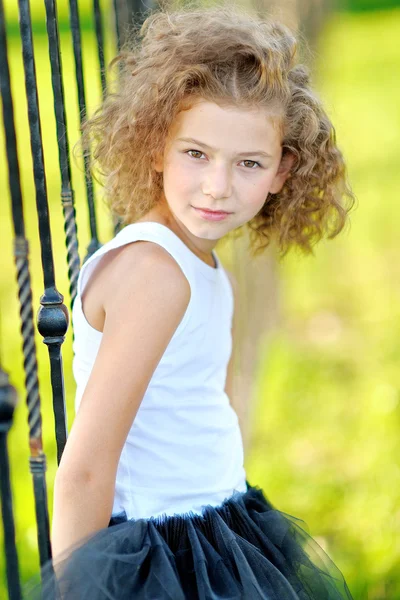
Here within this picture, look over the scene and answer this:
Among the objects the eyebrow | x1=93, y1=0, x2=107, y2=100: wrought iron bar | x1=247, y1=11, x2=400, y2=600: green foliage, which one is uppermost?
x1=93, y1=0, x2=107, y2=100: wrought iron bar

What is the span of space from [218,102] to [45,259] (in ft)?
1.67

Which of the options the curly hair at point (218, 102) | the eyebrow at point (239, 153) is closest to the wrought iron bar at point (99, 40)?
the curly hair at point (218, 102)

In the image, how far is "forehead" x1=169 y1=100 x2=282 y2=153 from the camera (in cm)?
184

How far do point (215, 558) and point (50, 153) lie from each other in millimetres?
7372

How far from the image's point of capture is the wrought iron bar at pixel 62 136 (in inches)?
69.9

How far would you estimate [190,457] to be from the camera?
1.92 meters

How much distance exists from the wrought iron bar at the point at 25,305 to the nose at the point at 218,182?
507 mm

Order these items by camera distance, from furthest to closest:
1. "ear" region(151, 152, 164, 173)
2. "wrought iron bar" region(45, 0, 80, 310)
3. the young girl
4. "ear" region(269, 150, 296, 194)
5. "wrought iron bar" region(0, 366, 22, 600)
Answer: "ear" region(269, 150, 296, 194), "ear" region(151, 152, 164, 173), "wrought iron bar" region(45, 0, 80, 310), the young girl, "wrought iron bar" region(0, 366, 22, 600)

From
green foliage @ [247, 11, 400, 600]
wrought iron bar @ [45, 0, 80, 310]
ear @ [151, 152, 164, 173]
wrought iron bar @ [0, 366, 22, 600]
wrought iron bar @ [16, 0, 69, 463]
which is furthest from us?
green foliage @ [247, 11, 400, 600]

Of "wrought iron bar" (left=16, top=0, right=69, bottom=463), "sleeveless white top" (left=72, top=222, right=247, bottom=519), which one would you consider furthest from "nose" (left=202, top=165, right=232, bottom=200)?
"wrought iron bar" (left=16, top=0, right=69, bottom=463)

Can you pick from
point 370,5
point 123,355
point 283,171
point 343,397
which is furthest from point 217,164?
point 370,5

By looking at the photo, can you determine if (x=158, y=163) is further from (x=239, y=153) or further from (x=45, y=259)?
(x=45, y=259)

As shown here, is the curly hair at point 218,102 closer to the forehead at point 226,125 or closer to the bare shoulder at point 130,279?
the forehead at point 226,125

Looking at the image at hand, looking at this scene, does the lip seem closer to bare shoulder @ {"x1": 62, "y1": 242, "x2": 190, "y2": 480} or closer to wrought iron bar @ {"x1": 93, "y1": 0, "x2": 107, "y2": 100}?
bare shoulder @ {"x1": 62, "y1": 242, "x2": 190, "y2": 480}
